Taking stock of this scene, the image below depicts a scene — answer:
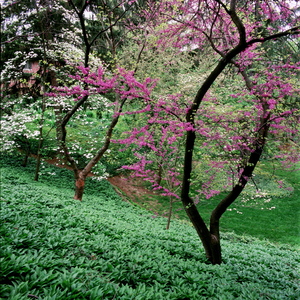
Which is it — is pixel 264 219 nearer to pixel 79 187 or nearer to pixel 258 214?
pixel 258 214

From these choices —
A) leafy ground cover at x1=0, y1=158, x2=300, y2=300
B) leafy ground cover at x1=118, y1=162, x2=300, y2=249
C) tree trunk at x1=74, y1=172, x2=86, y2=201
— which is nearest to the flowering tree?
leafy ground cover at x1=0, y1=158, x2=300, y2=300

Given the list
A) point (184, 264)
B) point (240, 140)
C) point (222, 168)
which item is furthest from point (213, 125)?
point (184, 264)

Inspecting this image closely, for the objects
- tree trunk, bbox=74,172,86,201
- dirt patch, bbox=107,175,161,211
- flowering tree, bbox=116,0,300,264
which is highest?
flowering tree, bbox=116,0,300,264

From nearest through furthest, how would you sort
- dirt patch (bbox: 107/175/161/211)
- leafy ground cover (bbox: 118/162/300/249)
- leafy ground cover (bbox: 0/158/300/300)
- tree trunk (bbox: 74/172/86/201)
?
Answer: leafy ground cover (bbox: 0/158/300/300), tree trunk (bbox: 74/172/86/201), leafy ground cover (bbox: 118/162/300/249), dirt patch (bbox: 107/175/161/211)

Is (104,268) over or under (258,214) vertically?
over

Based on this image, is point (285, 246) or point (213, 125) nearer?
point (213, 125)

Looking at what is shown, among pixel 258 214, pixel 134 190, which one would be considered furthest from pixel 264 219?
pixel 134 190

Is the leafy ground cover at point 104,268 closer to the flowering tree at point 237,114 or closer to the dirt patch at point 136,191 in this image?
the flowering tree at point 237,114

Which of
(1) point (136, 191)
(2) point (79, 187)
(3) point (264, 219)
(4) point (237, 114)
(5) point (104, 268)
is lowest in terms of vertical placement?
(1) point (136, 191)

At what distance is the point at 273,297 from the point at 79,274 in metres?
3.04

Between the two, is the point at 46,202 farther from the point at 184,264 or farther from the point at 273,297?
the point at 273,297

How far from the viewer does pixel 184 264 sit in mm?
4242

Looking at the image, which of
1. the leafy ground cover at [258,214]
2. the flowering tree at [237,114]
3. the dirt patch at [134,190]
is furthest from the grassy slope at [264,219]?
the flowering tree at [237,114]

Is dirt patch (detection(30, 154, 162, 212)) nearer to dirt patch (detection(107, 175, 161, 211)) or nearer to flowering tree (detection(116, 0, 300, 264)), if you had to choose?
dirt patch (detection(107, 175, 161, 211))
